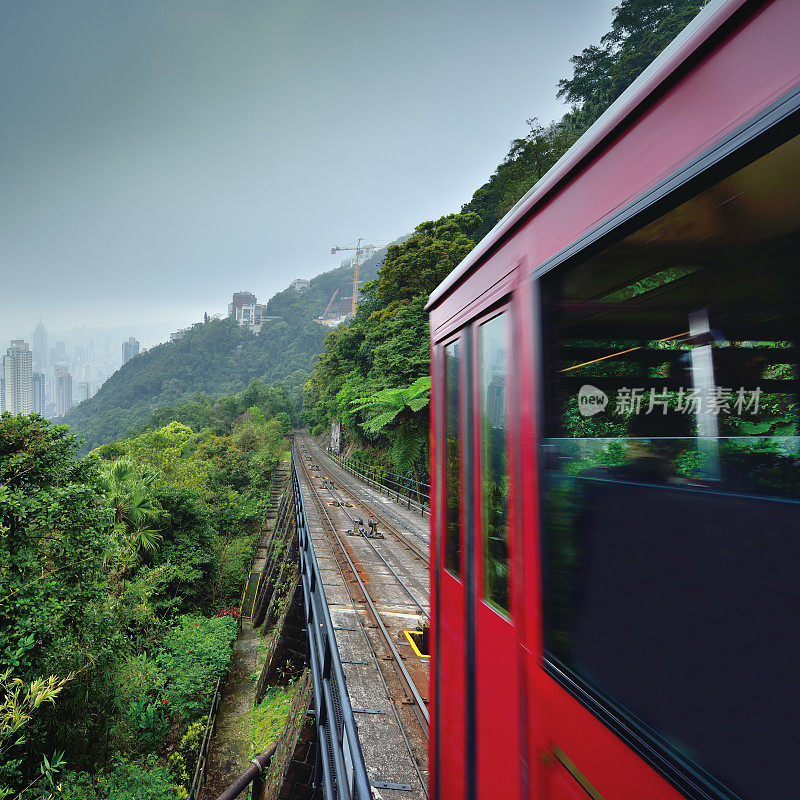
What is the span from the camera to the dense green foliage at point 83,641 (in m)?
7.82

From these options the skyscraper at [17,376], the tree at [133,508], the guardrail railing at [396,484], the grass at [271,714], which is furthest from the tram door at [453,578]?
the skyscraper at [17,376]

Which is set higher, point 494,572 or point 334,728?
point 494,572

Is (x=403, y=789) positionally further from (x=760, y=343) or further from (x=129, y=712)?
(x=129, y=712)

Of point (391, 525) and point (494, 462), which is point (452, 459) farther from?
point (391, 525)

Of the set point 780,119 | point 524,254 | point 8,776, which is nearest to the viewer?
point 780,119

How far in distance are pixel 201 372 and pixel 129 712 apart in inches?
5490

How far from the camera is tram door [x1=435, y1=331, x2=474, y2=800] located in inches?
91.7

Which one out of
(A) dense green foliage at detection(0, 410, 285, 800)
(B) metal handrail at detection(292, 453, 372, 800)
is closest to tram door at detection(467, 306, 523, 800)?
(B) metal handrail at detection(292, 453, 372, 800)

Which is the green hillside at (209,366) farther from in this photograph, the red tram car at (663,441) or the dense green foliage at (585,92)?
the red tram car at (663,441)

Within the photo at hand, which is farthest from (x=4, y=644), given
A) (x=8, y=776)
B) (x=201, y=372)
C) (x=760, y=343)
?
(x=201, y=372)

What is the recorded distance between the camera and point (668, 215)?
1.10 meters

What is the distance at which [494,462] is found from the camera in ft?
6.54

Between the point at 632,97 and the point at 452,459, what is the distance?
5.88ft

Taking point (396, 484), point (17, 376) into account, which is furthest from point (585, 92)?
point (17, 376)
